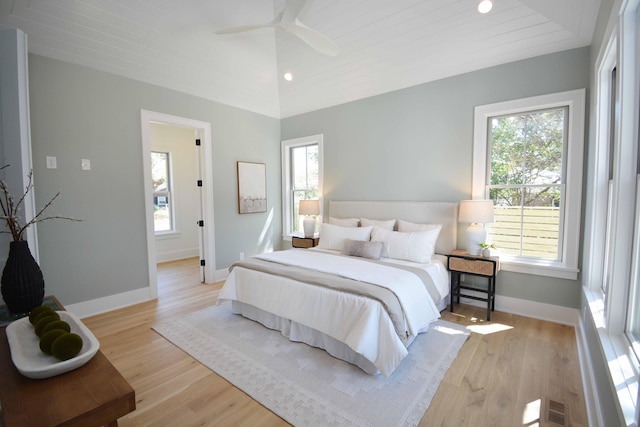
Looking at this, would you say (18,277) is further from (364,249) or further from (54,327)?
(364,249)

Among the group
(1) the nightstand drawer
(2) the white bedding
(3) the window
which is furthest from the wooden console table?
(3) the window

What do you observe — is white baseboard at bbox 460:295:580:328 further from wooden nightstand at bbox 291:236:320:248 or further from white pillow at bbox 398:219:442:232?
wooden nightstand at bbox 291:236:320:248

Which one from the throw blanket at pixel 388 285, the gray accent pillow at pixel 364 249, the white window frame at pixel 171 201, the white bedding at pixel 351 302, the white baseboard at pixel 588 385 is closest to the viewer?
the white baseboard at pixel 588 385

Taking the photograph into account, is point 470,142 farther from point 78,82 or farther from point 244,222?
point 78,82

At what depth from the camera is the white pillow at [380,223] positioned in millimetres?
3836

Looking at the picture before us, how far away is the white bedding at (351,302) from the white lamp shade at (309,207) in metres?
1.54

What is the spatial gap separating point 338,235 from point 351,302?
169 cm

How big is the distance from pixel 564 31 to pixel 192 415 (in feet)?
14.4

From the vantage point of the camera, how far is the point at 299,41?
367cm

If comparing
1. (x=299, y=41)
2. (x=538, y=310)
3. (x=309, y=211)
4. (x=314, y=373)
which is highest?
(x=299, y=41)

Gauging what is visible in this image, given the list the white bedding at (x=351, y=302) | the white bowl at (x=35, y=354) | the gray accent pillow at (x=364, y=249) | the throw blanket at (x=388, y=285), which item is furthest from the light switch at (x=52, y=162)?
the gray accent pillow at (x=364, y=249)

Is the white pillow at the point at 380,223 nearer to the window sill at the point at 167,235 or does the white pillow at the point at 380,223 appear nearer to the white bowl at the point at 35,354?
the white bowl at the point at 35,354

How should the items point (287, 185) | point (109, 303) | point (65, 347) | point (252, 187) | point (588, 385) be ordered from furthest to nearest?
point (287, 185), point (252, 187), point (109, 303), point (588, 385), point (65, 347)

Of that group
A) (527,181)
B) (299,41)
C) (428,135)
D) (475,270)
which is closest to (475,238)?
(475,270)
